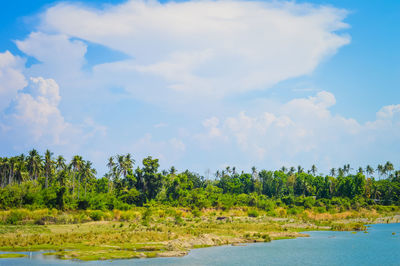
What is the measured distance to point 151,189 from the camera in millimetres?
118062

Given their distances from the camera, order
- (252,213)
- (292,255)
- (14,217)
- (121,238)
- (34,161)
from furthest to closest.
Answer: (34,161) → (252,213) → (14,217) → (121,238) → (292,255)

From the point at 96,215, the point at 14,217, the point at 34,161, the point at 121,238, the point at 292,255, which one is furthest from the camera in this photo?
the point at 34,161

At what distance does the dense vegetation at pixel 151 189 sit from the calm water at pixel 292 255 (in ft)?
141

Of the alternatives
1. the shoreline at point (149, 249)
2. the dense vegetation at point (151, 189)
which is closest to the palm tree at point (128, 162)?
the dense vegetation at point (151, 189)

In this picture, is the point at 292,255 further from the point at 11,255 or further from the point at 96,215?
the point at 96,215

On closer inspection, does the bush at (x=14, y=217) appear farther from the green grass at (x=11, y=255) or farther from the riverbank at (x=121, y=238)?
the green grass at (x=11, y=255)

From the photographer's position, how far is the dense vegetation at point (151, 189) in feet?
275

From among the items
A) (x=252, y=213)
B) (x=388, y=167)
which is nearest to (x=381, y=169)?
(x=388, y=167)

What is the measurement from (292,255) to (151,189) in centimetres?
7396

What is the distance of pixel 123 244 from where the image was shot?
50.6m

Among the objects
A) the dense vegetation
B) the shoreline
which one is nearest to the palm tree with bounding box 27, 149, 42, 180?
the dense vegetation

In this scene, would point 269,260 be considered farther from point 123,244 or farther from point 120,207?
point 120,207

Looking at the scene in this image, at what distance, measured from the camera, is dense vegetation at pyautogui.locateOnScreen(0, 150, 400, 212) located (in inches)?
3302

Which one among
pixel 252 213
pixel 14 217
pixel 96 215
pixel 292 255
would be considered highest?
pixel 14 217
